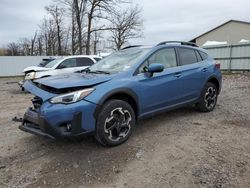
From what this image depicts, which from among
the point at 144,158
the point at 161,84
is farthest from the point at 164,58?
the point at 144,158

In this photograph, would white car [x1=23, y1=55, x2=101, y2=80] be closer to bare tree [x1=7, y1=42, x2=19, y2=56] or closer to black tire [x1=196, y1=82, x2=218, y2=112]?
black tire [x1=196, y1=82, x2=218, y2=112]

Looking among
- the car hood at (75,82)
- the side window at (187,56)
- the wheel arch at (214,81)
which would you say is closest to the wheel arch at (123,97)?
the car hood at (75,82)

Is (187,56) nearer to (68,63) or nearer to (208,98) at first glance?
(208,98)

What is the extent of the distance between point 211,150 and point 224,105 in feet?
10.7

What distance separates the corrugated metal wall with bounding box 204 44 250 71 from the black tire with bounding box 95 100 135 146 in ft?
47.3

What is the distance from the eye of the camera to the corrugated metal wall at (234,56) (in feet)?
54.6

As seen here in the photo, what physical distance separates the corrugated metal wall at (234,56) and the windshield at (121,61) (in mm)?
13323

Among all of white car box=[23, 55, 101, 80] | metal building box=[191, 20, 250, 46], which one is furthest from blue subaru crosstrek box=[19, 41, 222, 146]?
metal building box=[191, 20, 250, 46]

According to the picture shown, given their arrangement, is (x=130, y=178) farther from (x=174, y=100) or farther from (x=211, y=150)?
(x=174, y=100)

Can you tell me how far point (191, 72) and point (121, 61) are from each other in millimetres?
1591

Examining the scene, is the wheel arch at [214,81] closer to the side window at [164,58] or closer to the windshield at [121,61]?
the side window at [164,58]

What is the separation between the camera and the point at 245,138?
4.58m

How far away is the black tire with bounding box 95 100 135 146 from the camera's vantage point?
159 inches

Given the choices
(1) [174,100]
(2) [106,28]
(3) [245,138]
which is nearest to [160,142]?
(1) [174,100]
